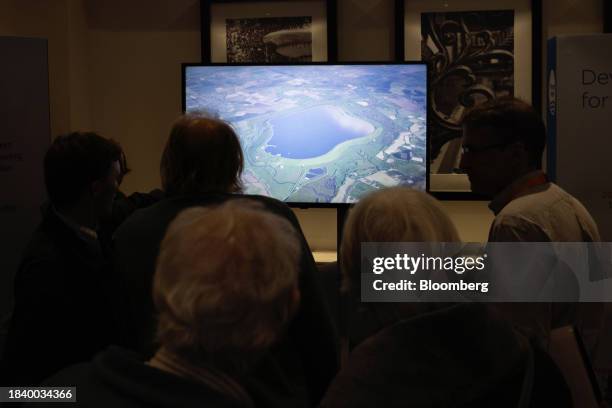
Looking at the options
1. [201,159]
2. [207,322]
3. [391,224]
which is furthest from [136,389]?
[201,159]

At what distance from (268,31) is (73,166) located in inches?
98.3

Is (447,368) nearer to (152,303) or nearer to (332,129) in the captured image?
(152,303)

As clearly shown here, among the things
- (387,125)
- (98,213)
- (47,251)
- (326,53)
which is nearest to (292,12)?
(326,53)

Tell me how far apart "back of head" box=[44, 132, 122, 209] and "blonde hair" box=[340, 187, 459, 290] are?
37.0 inches

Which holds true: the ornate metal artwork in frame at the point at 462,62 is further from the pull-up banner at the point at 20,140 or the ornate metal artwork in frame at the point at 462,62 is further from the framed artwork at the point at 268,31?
the pull-up banner at the point at 20,140

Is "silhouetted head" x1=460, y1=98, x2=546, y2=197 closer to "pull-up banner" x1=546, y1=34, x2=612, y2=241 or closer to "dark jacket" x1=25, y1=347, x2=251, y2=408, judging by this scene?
"dark jacket" x1=25, y1=347, x2=251, y2=408

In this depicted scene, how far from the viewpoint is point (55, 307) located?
1806 millimetres

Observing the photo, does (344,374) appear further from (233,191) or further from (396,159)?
(396,159)

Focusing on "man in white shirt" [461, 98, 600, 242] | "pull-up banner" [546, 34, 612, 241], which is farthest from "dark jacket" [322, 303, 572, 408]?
"pull-up banner" [546, 34, 612, 241]

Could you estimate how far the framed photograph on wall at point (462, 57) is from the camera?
4.22 metres

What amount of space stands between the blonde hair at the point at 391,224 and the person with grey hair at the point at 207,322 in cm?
40

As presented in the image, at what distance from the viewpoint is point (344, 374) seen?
1.28m

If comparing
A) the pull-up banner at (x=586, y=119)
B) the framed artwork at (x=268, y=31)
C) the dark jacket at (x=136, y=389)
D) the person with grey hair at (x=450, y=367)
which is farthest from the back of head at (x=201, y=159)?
the framed artwork at (x=268, y=31)

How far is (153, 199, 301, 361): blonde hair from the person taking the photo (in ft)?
3.35
